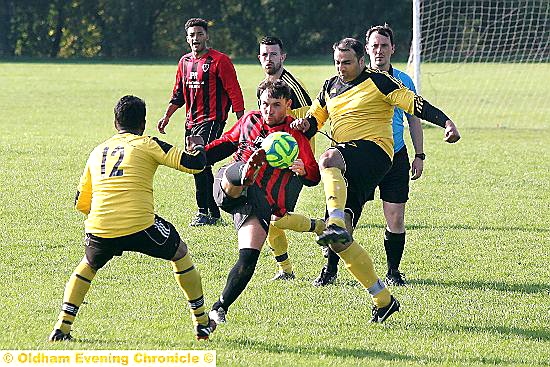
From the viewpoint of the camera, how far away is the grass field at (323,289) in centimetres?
634

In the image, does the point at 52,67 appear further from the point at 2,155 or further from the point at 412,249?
the point at 412,249

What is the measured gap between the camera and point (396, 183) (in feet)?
27.3

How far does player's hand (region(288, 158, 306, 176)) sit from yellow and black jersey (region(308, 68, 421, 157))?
0.58 m

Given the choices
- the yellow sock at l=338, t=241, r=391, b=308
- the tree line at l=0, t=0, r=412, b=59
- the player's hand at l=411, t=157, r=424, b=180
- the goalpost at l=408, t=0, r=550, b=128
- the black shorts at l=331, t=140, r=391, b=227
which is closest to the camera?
the yellow sock at l=338, t=241, r=391, b=308

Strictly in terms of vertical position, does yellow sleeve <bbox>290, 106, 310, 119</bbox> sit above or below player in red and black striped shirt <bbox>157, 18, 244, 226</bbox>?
above

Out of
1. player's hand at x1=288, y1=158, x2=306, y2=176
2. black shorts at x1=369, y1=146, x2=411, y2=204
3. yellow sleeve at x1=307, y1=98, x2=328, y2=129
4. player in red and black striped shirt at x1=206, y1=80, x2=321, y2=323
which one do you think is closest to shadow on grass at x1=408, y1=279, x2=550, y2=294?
black shorts at x1=369, y1=146, x2=411, y2=204

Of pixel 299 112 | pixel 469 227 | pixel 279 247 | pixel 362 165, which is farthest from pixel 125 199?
pixel 469 227

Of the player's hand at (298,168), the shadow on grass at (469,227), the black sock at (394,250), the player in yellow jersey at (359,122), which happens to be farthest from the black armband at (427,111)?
the shadow on grass at (469,227)

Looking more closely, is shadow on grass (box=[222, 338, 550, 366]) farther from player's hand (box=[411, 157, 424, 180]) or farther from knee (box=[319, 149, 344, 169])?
player's hand (box=[411, 157, 424, 180])

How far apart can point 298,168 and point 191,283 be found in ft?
3.44

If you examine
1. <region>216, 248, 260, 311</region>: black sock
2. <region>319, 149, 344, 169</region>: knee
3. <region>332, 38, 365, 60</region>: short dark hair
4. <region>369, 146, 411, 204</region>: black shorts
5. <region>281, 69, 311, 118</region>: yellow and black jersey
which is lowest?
<region>369, 146, 411, 204</region>: black shorts

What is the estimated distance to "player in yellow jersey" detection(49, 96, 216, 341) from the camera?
611 centimetres

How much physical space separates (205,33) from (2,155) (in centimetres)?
601

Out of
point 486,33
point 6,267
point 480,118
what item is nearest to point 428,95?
point 486,33
